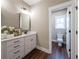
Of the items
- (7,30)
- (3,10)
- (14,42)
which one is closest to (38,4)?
(3,10)

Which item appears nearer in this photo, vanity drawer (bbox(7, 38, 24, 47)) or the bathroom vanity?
the bathroom vanity

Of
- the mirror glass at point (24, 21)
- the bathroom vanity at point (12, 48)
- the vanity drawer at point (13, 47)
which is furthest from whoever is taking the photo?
the mirror glass at point (24, 21)

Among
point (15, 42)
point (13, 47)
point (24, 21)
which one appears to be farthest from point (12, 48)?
point (24, 21)

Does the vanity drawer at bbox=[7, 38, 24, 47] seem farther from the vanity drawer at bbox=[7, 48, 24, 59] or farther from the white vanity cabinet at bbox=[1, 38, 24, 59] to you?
the vanity drawer at bbox=[7, 48, 24, 59]

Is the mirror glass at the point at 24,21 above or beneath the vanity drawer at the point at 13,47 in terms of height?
above

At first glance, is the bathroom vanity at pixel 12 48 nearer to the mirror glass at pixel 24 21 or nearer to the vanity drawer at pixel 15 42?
the vanity drawer at pixel 15 42

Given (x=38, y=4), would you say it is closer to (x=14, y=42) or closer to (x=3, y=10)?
(x=3, y=10)

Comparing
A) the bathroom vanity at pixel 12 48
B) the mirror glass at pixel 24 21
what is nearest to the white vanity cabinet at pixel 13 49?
the bathroom vanity at pixel 12 48

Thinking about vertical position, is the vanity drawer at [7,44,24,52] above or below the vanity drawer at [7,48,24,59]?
above

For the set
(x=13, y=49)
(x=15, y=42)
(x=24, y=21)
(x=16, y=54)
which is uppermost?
(x=24, y=21)

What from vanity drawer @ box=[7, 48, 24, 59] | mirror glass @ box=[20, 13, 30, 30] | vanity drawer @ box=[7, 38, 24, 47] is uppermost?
mirror glass @ box=[20, 13, 30, 30]

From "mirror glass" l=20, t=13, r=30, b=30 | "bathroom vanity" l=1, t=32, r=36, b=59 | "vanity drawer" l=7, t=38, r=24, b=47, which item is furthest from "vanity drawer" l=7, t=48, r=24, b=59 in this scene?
"mirror glass" l=20, t=13, r=30, b=30

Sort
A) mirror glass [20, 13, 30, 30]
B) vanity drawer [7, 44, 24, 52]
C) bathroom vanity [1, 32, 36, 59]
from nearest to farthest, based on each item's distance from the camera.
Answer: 1. bathroom vanity [1, 32, 36, 59]
2. vanity drawer [7, 44, 24, 52]
3. mirror glass [20, 13, 30, 30]

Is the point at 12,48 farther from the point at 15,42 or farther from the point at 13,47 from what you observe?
the point at 15,42
